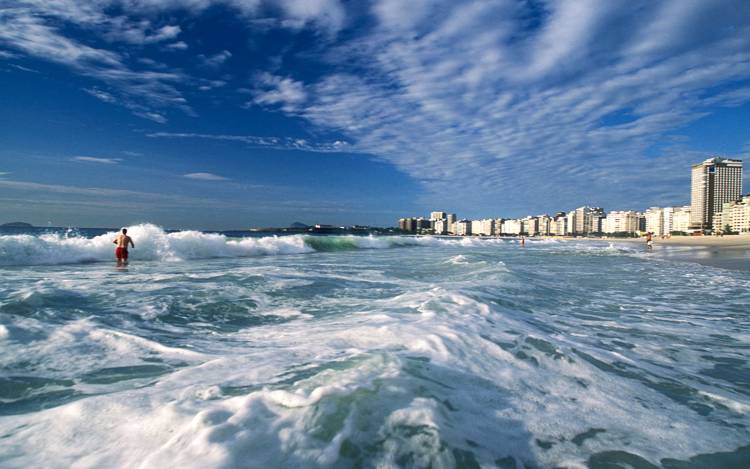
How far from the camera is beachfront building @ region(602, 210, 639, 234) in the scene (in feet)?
505

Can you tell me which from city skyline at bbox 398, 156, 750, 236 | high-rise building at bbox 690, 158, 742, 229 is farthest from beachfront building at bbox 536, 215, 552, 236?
high-rise building at bbox 690, 158, 742, 229

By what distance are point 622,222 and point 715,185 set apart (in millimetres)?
32265

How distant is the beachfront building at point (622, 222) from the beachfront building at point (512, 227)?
123ft

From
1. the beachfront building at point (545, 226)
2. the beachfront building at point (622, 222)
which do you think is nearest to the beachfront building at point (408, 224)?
the beachfront building at point (545, 226)

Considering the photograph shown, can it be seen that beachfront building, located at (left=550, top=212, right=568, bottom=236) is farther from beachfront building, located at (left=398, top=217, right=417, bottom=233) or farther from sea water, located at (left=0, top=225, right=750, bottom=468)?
sea water, located at (left=0, top=225, right=750, bottom=468)

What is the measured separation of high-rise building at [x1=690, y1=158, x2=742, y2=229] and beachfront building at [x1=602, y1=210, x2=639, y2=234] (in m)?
22.3

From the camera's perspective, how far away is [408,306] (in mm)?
6113

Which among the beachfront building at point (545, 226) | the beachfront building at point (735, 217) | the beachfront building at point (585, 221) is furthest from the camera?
the beachfront building at point (545, 226)

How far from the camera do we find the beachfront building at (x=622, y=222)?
154 m

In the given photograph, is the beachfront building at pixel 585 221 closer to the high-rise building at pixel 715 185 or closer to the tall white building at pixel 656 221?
the tall white building at pixel 656 221

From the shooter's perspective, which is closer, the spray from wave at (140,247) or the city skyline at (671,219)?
the spray from wave at (140,247)

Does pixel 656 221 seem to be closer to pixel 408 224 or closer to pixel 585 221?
pixel 585 221

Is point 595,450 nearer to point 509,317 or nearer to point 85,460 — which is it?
point 85,460

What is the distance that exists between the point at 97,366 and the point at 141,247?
19.0 m
